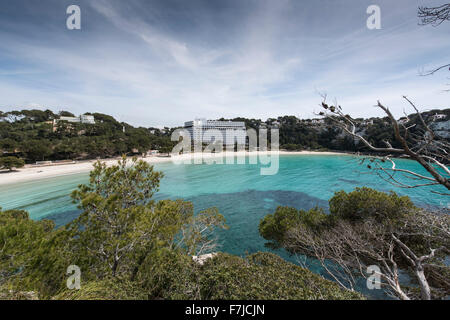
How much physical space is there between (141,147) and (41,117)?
46688mm

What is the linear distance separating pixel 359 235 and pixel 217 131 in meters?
81.9

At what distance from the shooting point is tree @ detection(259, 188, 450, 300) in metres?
5.91

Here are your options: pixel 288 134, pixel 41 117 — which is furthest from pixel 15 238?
pixel 41 117

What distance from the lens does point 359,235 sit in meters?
6.52

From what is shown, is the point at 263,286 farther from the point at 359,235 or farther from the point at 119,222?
the point at 359,235

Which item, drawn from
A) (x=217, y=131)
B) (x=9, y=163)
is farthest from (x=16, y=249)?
(x=217, y=131)

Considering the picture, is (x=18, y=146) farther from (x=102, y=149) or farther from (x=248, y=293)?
(x=248, y=293)

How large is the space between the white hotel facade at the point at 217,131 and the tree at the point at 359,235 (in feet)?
212

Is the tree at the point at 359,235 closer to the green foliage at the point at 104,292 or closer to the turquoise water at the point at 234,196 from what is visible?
the turquoise water at the point at 234,196

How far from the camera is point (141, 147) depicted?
45.4 meters

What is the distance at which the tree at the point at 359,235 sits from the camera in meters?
5.91

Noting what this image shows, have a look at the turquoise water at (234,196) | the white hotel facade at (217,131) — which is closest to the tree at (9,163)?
the turquoise water at (234,196)

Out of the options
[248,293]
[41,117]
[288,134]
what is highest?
[41,117]

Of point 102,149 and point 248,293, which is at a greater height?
point 102,149
